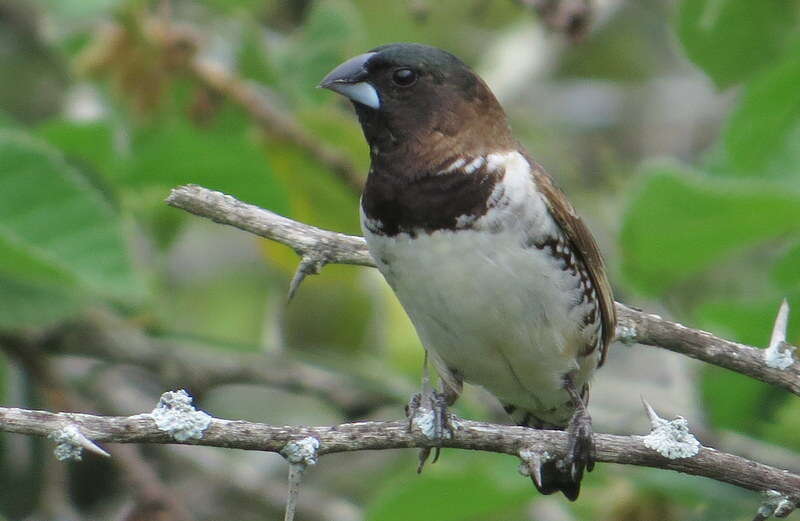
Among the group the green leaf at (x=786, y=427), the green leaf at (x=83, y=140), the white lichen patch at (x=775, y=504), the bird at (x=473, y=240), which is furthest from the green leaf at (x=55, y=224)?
the green leaf at (x=786, y=427)

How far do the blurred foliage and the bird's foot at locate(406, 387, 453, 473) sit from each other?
93cm

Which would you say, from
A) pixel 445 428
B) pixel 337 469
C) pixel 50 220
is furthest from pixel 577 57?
pixel 445 428

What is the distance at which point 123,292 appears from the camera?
13.6ft

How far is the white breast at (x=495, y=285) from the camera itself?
356 cm

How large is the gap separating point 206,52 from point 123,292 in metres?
1.87

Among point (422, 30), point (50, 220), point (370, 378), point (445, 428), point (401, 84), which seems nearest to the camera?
point (445, 428)

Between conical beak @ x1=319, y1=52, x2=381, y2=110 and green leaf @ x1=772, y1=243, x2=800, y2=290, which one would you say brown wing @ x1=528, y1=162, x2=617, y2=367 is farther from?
green leaf @ x1=772, y1=243, x2=800, y2=290

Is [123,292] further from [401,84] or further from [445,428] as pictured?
[445,428]

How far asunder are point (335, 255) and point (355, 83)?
0.64 metres

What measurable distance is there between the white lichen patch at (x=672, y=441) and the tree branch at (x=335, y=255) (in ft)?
0.93

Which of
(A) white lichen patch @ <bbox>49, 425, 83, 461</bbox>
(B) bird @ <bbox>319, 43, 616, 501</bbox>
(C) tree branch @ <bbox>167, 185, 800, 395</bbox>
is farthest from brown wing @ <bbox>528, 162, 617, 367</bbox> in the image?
(A) white lichen patch @ <bbox>49, 425, 83, 461</bbox>

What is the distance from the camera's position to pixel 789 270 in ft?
13.5

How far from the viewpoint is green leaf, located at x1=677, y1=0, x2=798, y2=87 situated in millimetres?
4441

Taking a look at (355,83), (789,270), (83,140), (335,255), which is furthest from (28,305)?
(789,270)
